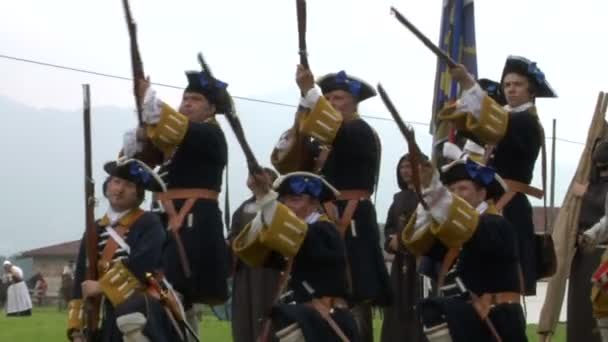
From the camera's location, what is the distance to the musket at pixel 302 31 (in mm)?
8953

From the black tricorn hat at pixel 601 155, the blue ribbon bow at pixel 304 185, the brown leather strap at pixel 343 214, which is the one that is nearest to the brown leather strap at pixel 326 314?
the blue ribbon bow at pixel 304 185

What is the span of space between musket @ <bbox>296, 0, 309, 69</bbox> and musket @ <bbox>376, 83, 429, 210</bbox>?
1045 millimetres

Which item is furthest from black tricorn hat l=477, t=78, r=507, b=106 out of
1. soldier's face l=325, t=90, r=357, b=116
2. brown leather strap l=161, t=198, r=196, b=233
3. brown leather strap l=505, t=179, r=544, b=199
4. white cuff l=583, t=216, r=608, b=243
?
brown leather strap l=161, t=198, r=196, b=233

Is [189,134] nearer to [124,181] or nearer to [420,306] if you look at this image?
[124,181]

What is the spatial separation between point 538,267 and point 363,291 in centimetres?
113

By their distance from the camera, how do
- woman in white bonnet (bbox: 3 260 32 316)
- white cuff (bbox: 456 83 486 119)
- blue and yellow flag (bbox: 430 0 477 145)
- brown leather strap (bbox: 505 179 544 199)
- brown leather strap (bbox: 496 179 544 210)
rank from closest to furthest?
white cuff (bbox: 456 83 486 119) < brown leather strap (bbox: 496 179 544 210) < brown leather strap (bbox: 505 179 544 199) < blue and yellow flag (bbox: 430 0 477 145) < woman in white bonnet (bbox: 3 260 32 316)

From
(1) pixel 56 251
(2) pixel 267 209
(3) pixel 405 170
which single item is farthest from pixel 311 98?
(1) pixel 56 251

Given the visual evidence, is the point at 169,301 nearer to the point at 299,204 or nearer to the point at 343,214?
the point at 299,204

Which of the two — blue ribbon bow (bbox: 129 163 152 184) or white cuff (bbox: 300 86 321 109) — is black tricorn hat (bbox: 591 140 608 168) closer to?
white cuff (bbox: 300 86 321 109)

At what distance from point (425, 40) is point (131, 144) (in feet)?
6.39

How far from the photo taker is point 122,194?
8.73m

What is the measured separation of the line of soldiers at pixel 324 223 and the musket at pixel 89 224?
63 millimetres

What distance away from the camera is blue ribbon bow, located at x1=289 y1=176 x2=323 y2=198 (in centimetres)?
850

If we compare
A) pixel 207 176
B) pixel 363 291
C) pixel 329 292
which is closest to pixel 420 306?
pixel 329 292
